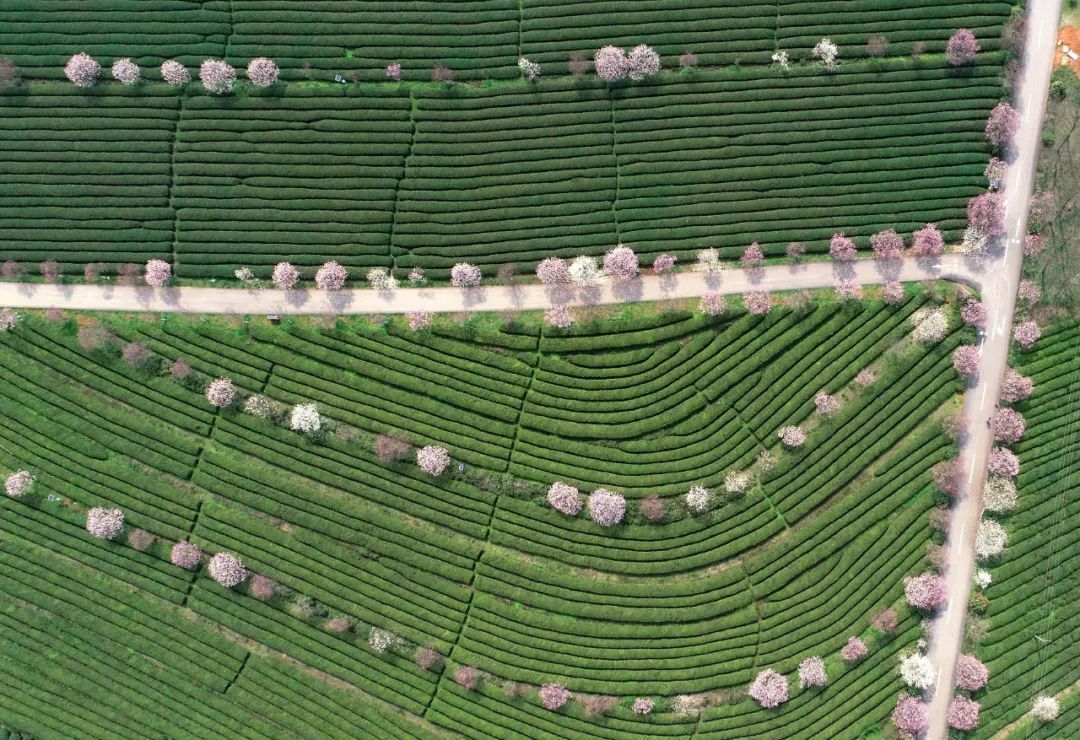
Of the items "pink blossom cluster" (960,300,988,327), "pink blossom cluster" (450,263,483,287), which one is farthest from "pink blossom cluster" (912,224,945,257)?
"pink blossom cluster" (450,263,483,287)

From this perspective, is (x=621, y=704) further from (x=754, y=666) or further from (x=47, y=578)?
(x=47, y=578)

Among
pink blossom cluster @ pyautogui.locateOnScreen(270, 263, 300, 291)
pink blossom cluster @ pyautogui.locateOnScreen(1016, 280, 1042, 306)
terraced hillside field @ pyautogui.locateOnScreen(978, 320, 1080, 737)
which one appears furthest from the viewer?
terraced hillside field @ pyautogui.locateOnScreen(978, 320, 1080, 737)

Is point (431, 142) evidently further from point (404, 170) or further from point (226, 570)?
point (226, 570)

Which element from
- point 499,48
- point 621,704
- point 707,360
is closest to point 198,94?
point 499,48

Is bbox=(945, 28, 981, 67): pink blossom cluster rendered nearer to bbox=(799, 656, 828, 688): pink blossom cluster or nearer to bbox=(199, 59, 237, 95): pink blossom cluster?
bbox=(799, 656, 828, 688): pink blossom cluster

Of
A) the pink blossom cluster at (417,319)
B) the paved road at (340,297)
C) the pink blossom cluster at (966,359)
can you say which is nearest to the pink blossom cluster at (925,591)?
the pink blossom cluster at (966,359)

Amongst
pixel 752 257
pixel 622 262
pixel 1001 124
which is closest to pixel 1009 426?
pixel 1001 124

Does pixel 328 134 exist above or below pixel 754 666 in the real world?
above
